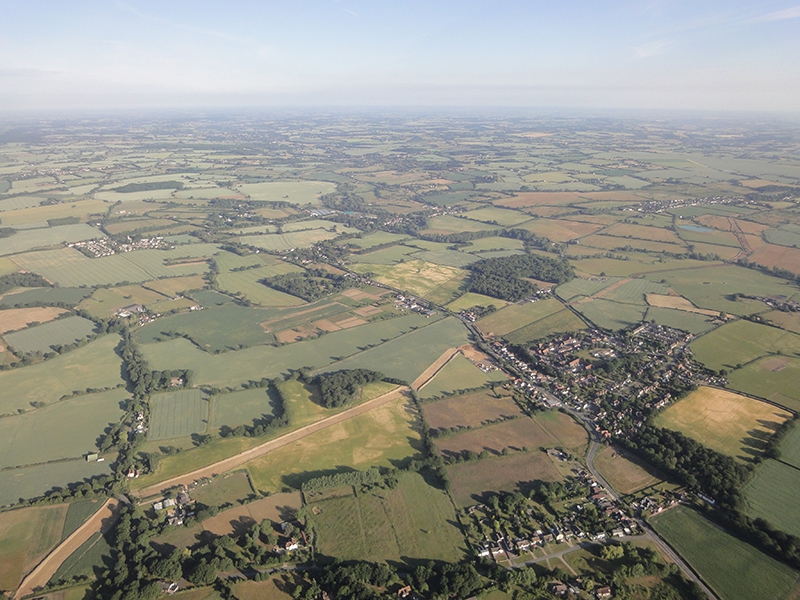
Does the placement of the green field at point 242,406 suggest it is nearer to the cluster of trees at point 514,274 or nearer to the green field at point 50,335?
the green field at point 50,335

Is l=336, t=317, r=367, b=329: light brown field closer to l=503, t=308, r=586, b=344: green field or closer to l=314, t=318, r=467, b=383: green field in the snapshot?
l=314, t=318, r=467, b=383: green field

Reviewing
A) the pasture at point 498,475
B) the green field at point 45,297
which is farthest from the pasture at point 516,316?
the green field at point 45,297

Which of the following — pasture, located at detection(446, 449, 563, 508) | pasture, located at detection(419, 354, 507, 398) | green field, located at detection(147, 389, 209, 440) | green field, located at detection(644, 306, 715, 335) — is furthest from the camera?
green field, located at detection(644, 306, 715, 335)

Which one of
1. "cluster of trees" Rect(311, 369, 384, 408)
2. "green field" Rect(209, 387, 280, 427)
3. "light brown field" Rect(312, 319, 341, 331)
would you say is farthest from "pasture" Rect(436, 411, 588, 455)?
"light brown field" Rect(312, 319, 341, 331)

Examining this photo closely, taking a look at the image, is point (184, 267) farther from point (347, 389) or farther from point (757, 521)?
point (757, 521)

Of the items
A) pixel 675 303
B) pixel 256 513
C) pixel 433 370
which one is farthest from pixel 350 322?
pixel 675 303

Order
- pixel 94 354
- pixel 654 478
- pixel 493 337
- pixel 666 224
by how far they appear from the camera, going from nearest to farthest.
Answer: pixel 654 478 < pixel 94 354 < pixel 493 337 < pixel 666 224

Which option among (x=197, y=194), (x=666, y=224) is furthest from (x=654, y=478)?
(x=197, y=194)
